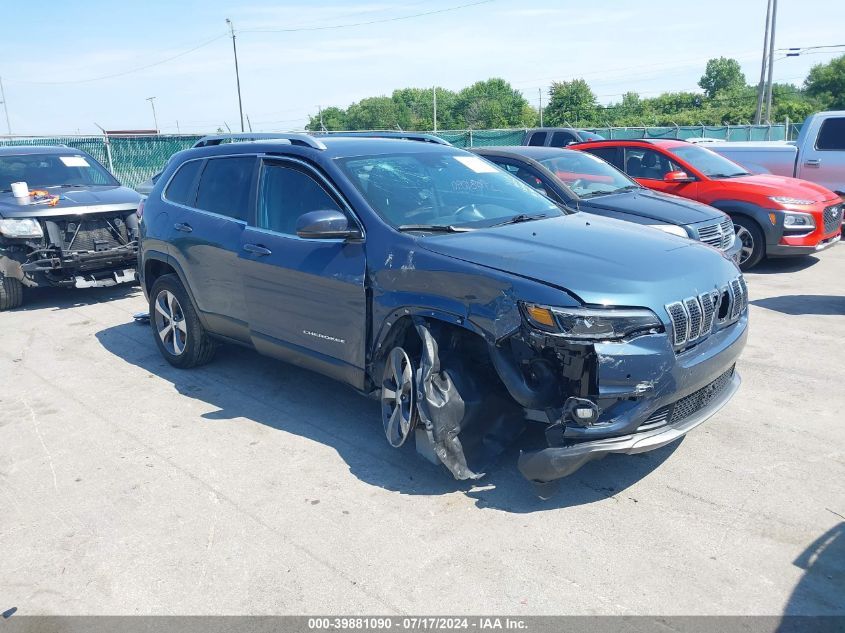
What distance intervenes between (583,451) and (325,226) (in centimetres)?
197

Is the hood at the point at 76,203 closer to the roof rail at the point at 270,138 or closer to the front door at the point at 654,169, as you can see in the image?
the roof rail at the point at 270,138

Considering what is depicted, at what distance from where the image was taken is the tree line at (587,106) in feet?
179

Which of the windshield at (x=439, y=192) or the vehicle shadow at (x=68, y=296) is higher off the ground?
the windshield at (x=439, y=192)

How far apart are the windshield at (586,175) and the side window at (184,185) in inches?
167

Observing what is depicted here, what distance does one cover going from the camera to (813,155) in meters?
11.9

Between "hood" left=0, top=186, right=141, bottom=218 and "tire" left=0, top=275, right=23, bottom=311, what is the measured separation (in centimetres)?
78

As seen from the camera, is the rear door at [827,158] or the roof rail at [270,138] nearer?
the roof rail at [270,138]

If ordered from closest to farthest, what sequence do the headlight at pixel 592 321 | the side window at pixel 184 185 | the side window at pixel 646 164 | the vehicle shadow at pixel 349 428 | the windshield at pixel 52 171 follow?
the headlight at pixel 592 321 → the vehicle shadow at pixel 349 428 → the side window at pixel 184 185 → the windshield at pixel 52 171 → the side window at pixel 646 164

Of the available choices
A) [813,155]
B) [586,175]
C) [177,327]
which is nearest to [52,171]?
[177,327]

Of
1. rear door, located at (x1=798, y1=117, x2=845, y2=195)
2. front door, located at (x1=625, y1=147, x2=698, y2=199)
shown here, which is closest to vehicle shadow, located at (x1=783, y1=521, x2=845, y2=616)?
front door, located at (x1=625, y1=147, x2=698, y2=199)

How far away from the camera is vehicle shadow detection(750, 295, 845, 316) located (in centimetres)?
743

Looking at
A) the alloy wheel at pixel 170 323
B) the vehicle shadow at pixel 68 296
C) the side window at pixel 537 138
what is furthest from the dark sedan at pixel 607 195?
the side window at pixel 537 138

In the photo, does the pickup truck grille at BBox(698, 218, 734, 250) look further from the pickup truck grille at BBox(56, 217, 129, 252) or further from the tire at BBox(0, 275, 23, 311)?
the tire at BBox(0, 275, 23, 311)

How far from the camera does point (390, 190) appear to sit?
4.57 meters
